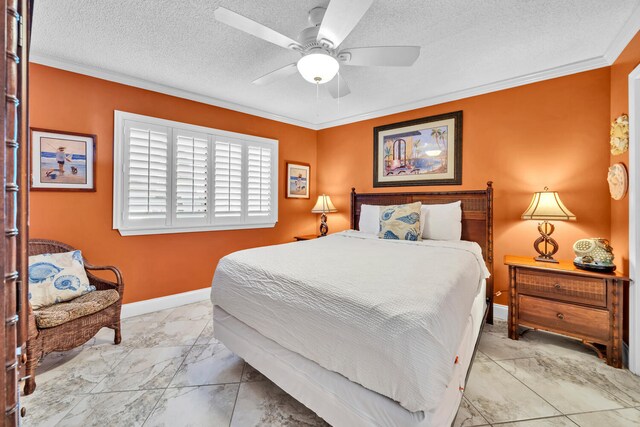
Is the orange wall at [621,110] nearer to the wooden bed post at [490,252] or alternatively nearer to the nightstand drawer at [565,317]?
the nightstand drawer at [565,317]

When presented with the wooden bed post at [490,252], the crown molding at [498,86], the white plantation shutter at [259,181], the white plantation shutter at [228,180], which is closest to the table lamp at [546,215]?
the wooden bed post at [490,252]

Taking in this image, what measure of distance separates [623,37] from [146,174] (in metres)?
4.45

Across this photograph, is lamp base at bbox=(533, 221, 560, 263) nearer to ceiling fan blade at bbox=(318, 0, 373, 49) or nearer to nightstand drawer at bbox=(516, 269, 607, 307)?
nightstand drawer at bbox=(516, 269, 607, 307)

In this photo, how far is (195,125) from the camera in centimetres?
339

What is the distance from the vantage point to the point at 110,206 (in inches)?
114

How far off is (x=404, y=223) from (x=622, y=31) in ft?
7.28

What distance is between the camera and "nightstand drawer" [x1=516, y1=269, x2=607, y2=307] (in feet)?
7.08

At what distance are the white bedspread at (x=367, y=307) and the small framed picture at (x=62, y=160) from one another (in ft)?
6.13

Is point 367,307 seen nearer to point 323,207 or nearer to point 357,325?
point 357,325

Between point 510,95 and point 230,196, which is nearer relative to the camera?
point 510,95

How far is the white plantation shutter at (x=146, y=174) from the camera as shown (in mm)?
2947

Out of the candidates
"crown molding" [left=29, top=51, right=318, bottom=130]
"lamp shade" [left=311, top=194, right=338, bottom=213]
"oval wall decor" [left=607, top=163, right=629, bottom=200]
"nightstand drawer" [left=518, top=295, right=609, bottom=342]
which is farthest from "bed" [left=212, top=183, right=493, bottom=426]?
"crown molding" [left=29, top=51, right=318, bottom=130]

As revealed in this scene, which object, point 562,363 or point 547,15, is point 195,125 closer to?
point 547,15

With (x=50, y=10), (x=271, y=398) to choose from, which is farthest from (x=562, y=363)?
(x=50, y=10)
